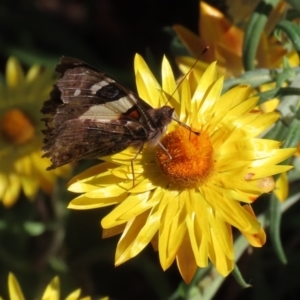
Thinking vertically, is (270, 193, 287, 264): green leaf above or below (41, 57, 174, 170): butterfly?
below

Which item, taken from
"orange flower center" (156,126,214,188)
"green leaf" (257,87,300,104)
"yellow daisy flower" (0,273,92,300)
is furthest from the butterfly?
"yellow daisy flower" (0,273,92,300)

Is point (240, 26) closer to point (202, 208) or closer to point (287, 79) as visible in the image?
point (287, 79)

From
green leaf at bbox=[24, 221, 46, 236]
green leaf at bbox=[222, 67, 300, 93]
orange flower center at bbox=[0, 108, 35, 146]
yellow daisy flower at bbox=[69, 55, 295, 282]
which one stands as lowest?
green leaf at bbox=[24, 221, 46, 236]

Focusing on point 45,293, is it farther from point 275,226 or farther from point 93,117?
point 275,226

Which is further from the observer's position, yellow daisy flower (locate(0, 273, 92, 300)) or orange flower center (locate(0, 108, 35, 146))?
orange flower center (locate(0, 108, 35, 146))

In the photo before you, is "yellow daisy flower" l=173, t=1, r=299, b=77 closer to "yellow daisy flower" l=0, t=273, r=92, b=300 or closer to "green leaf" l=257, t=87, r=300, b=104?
"green leaf" l=257, t=87, r=300, b=104

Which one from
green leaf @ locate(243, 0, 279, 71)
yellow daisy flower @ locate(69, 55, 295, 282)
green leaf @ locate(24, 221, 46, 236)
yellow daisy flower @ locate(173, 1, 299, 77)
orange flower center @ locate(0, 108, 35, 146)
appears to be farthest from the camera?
orange flower center @ locate(0, 108, 35, 146)

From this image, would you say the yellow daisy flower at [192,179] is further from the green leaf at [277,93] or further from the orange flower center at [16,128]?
the orange flower center at [16,128]

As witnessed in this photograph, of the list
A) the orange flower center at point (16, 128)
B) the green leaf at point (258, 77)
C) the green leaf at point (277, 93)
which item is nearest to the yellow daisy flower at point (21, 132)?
the orange flower center at point (16, 128)
